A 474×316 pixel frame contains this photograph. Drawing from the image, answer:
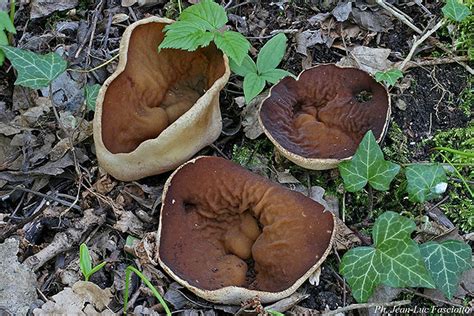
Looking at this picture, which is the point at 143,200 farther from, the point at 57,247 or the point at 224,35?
the point at 224,35

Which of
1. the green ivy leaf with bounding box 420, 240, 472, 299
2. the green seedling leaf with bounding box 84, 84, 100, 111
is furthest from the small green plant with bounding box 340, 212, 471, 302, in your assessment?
the green seedling leaf with bounding box 84, 84, 100, 111

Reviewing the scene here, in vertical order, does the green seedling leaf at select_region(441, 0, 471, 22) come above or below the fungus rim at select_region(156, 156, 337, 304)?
above

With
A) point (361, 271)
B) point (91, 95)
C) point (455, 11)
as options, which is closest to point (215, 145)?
point (91, 95)

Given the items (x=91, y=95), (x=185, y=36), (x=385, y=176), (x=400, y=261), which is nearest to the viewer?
(x=400, y=261)

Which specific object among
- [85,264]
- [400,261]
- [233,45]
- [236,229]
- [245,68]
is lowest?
[236,229]

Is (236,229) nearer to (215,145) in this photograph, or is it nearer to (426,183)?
(215,145)

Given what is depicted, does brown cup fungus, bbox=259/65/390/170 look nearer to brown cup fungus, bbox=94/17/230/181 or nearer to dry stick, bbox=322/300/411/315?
brown cup fungus, bbox=94/17/230/181

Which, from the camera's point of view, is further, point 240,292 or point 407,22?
point 407,22
